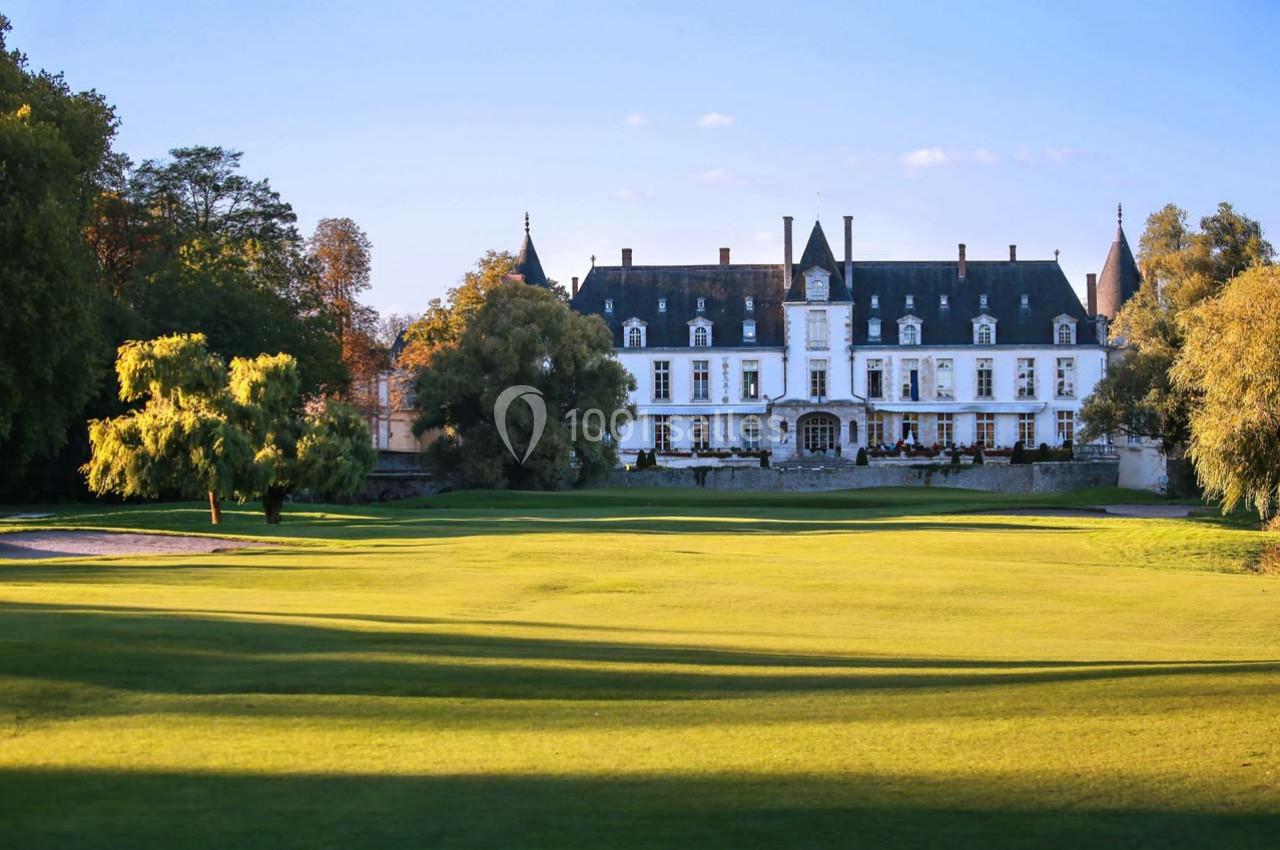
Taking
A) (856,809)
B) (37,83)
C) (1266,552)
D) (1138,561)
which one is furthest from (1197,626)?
(37,83)

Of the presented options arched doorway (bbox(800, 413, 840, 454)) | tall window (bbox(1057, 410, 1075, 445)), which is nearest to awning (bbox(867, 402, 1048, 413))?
tall window (bbox(1057, 410, 1075, 445))

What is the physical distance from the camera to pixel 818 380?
76.6m

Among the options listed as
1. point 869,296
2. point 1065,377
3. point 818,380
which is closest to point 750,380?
point 818,380

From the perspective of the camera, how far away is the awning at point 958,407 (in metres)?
76.4

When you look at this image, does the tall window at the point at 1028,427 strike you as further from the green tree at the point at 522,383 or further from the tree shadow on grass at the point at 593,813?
the tree shadow on grass at the point at 593,813

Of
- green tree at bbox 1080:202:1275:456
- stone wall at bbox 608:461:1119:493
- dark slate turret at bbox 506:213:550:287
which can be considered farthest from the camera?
dark slate turret at bbox 506:213:550:287

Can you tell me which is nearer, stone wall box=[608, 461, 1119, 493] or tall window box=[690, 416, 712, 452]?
stone wall box=[608, 461, 1119, 493]

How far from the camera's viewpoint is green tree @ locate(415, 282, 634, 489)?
5528cm

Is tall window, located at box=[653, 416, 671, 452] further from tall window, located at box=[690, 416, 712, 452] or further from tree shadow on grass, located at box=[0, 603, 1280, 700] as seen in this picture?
tree shadow on grass, located at box=[0, 603, 1280, 700]

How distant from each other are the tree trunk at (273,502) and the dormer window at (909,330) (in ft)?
151

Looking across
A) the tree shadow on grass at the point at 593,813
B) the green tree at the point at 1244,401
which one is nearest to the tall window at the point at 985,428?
the green tree at the point at 1244,401

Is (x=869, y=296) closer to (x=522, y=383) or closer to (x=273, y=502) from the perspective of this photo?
(x=522, y=383)

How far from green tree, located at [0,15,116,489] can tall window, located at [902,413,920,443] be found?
48.1 m

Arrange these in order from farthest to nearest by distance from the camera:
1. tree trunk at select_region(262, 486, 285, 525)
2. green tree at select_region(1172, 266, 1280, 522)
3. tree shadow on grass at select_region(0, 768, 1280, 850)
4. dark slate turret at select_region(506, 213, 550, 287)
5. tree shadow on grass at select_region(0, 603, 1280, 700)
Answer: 1. dark slate turret at select_region(506, 213, 550, 287)
2. tree trunk at select_region(262, 486, 285, 525)
3. green tree at select_region(1172, 266, 1280, 522)
4. tree shadow on grass at select_region(0, 603, 1280, 700)
5. tree shadow on grass at select_region(0, 768, 1280, 850)
